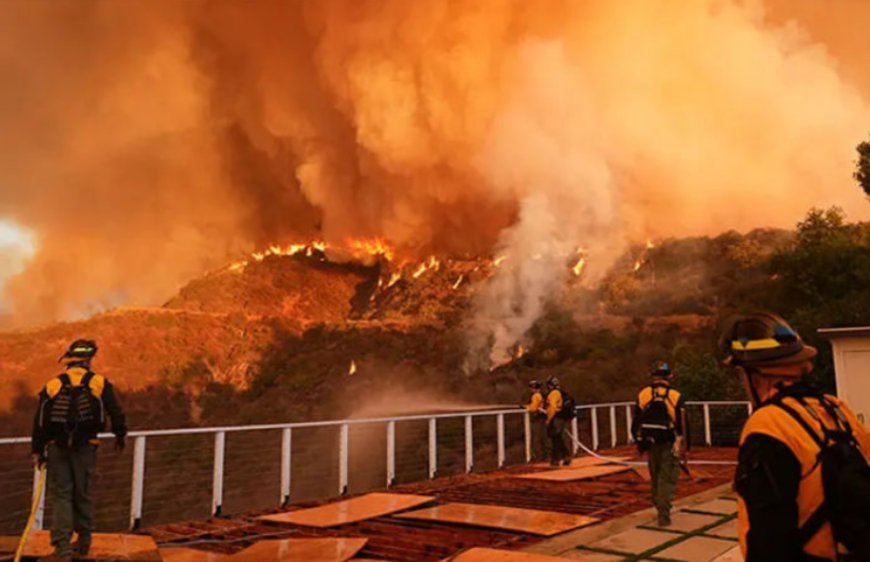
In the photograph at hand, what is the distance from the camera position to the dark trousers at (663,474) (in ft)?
23.5

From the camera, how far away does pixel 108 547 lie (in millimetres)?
5875

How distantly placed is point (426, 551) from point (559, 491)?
4.20 metres

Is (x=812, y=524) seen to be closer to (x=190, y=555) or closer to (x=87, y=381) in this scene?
(x=87, y=381)

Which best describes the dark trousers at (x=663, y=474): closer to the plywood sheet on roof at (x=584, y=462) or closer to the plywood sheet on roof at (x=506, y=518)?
the plywood sheet on roof at (x=506, y=518)

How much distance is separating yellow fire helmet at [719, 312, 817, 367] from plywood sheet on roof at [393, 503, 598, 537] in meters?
4.90

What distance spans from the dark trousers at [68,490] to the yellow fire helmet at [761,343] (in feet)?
17.2

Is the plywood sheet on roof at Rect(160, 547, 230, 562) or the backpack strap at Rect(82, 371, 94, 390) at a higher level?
the backpack strap at Rect(82, 371, 94, 390)

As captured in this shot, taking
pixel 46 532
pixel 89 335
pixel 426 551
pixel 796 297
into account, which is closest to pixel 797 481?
pixel 426 551

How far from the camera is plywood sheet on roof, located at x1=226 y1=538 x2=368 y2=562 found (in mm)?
5535

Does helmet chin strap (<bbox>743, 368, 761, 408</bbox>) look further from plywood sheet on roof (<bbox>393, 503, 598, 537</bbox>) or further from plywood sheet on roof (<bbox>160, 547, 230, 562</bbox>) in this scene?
plywood sheet on roof (<bbox>160, 547, 230, 562</bbox>)

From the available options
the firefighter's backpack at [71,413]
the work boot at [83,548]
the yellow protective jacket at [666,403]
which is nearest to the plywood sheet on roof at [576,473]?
the yellow protective jacket at [666,403]

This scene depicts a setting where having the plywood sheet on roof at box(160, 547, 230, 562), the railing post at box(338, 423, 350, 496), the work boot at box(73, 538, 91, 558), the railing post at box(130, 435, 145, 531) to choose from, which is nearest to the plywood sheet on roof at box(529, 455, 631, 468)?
the railing post at box(338, 423, 350, 496)

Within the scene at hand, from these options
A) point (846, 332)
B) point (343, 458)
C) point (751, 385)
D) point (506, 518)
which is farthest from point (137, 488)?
point (846, 332)

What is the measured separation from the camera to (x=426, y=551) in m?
6.05
